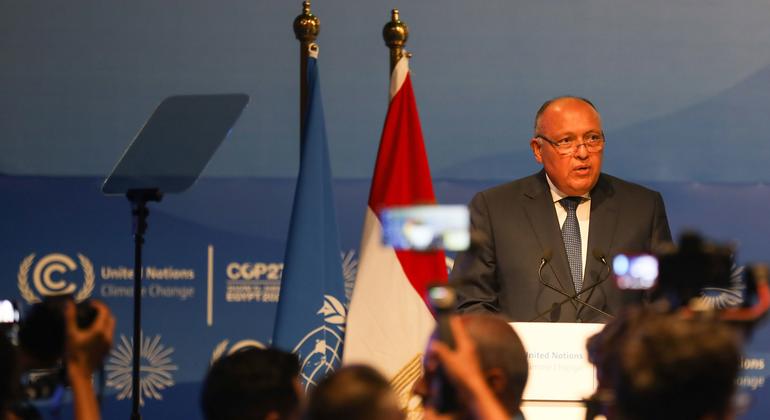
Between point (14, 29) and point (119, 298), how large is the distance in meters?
1.74

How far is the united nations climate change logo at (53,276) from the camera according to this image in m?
6.13

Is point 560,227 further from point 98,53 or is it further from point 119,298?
point 98,53

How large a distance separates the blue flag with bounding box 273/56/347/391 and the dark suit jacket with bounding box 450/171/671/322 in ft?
3.14

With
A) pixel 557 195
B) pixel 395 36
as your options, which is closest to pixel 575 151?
pixel 557 195

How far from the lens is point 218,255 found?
20.5 feet

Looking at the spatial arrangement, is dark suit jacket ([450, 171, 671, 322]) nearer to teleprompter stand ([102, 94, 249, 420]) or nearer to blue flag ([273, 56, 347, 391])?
blue flag ([273, 56, 347, 391])

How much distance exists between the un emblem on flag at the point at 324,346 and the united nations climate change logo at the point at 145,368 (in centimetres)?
105

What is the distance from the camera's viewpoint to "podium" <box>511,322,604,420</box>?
377 centimetres

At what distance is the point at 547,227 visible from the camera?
491cm

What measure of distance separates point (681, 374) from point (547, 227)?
9.68 feet

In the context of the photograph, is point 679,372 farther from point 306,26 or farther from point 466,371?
point 306,26

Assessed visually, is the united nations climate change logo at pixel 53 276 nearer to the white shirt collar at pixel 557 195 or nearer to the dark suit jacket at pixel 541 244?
the dark suit jacket at pixel 541 244

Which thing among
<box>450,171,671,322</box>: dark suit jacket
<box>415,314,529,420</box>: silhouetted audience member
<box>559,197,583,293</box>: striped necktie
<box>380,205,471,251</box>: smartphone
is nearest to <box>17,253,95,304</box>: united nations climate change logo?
<box>450,171,671,322</box>: dark suit jacket

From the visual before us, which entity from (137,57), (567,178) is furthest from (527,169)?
(137,57)
